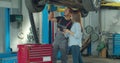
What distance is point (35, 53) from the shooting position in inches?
210

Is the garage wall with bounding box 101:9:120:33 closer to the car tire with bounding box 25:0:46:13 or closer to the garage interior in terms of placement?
the garage interior

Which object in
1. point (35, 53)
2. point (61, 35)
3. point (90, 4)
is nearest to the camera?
point (90, 4)

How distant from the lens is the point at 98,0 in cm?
442

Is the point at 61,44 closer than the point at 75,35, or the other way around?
the point at 75,35

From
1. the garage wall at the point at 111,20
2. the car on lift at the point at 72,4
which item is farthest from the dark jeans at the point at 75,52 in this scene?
the garage wall at the point at 111,20

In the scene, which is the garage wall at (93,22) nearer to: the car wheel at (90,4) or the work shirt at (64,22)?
the work shirt at (64,22)

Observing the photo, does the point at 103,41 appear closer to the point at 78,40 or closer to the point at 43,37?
the point at 43,37

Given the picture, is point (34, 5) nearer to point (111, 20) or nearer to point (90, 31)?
point (90, 31)

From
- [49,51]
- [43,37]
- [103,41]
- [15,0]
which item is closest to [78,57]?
[49,51]

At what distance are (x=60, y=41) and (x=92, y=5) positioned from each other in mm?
2335

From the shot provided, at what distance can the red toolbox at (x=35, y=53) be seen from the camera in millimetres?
5266

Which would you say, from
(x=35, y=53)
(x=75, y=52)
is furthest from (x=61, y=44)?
(x=35, y=53)

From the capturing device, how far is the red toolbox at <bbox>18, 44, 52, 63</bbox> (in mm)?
5266

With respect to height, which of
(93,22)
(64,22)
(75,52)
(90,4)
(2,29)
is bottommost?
(75,52)
